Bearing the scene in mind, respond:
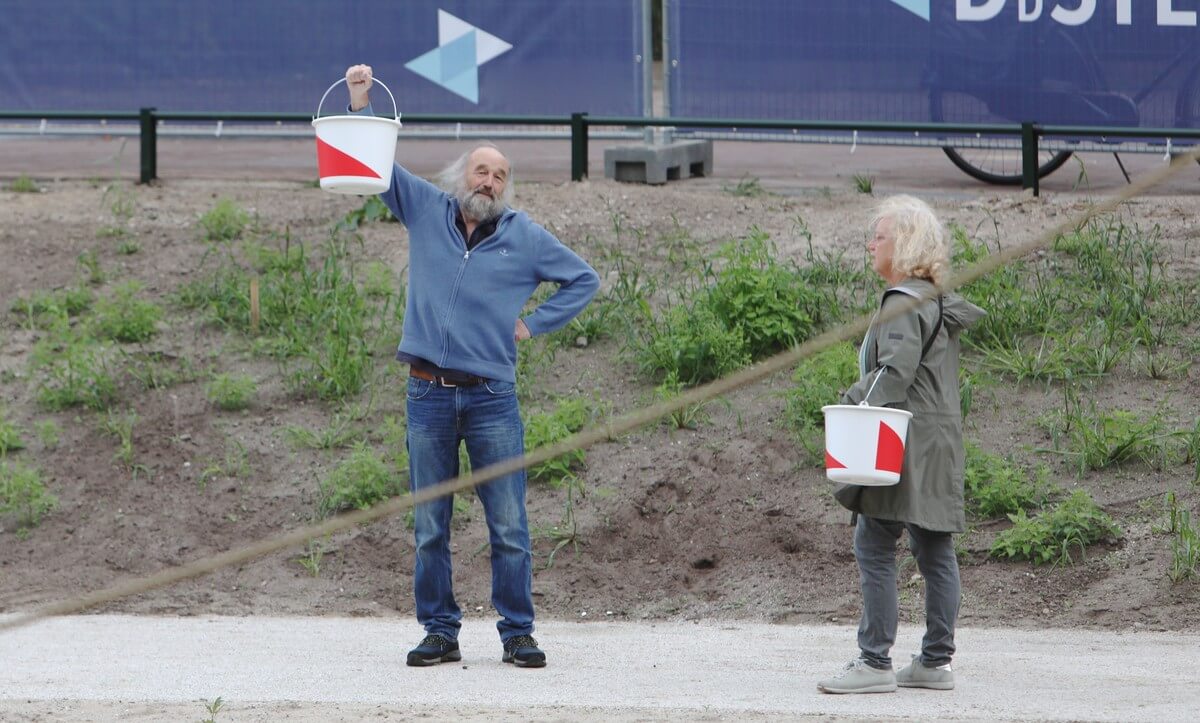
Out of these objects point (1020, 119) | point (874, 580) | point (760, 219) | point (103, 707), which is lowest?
point (103, 707)

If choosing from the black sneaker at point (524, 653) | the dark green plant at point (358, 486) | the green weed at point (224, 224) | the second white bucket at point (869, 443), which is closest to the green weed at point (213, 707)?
the black sneaker at point (524, 653)

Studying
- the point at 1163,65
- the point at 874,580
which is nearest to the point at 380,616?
the point at 874,580

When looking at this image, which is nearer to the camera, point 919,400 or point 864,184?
point 919,400

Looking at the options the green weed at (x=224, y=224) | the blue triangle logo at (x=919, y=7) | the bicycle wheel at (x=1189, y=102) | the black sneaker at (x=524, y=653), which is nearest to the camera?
the black sneaker at (x=524, y=653)

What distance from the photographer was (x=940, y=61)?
10.1 meters

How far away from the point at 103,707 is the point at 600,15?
21.9 feet

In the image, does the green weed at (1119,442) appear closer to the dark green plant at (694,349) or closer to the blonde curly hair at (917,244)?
the dark green plant at (694,349)

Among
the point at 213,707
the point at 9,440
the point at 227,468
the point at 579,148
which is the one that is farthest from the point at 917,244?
the point at 579,148

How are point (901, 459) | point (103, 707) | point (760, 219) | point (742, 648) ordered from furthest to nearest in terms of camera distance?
point (760, 219), point (742, 648), point (103, 707), point (901, 459)

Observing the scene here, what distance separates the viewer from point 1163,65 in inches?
381

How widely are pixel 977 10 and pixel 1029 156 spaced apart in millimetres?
1141

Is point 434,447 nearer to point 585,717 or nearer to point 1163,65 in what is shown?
point 585,717

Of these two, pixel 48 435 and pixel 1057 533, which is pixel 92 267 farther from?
pixel 1057 533

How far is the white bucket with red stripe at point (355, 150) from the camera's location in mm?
5363
